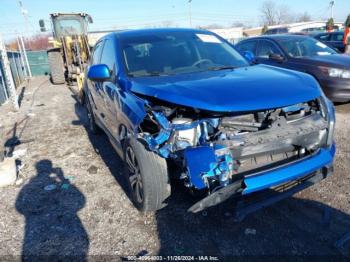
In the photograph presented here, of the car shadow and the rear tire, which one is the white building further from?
the car shadow

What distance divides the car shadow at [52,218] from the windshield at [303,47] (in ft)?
18.3

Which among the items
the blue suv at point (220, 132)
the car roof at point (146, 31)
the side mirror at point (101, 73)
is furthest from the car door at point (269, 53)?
the side mirror at point (101, 73)

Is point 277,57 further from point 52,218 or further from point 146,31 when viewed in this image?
point 52,218

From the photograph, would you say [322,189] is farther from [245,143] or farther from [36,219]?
[36,219]

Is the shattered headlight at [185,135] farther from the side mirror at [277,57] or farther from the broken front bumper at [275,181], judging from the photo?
the side mirror at [277,57]

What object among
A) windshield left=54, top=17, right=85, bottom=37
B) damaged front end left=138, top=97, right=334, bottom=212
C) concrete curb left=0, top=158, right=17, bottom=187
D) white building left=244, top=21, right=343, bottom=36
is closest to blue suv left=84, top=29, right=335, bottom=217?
damaged front end left=138, top=97, right=334, bottom=212

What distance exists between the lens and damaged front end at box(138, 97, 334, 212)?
7.53 ft

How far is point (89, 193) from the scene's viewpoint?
355 cm

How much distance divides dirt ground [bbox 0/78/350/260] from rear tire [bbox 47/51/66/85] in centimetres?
1035

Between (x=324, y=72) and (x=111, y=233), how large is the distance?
535 cm

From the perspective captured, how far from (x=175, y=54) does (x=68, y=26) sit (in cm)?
1252

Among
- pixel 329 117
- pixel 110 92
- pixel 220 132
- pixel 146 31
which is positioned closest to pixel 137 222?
pixel 220 132

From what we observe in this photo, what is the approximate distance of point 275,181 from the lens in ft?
7.84

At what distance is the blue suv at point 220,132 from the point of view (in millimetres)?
2326
